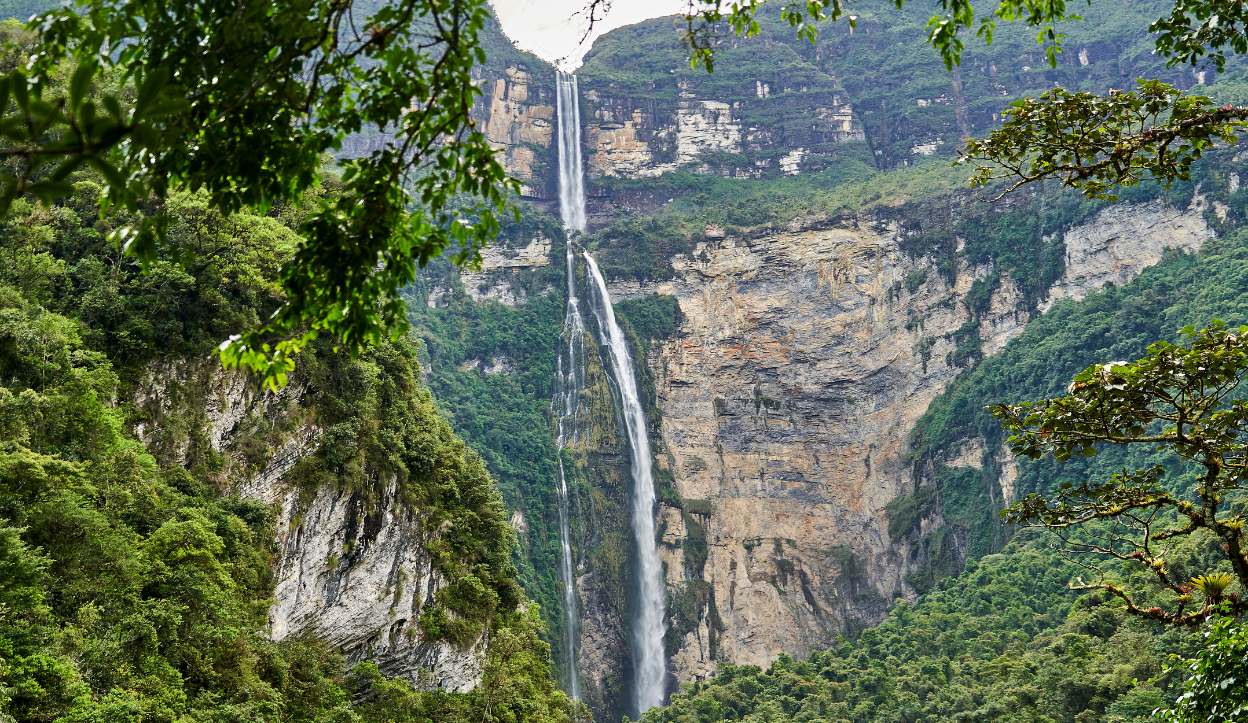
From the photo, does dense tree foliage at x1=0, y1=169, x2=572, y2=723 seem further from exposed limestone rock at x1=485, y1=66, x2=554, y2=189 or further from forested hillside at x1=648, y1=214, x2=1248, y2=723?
exposed limestone rock at x1=485, y1=66, x2=554, y2=189

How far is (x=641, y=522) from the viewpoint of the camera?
133 ft

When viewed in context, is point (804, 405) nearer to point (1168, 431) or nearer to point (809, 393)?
point (809, 393)

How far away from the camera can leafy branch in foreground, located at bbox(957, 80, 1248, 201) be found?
3891 mm

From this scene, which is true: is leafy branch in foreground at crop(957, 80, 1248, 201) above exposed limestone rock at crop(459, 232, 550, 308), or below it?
below

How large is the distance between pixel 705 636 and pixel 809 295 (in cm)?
1800

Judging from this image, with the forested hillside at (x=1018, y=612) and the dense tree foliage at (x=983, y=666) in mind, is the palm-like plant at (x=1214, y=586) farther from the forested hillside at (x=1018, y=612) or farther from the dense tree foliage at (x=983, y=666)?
the dense tree foliage at (x=983, y=666)

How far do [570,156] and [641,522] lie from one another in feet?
85.0

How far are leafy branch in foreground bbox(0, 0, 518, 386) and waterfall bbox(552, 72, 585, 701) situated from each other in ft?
112

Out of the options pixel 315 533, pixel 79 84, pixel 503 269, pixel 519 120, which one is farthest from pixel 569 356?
pixel 79 84

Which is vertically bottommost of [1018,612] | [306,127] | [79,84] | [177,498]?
[79,84]

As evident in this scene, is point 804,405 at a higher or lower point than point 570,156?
lower

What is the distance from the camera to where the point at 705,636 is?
38625 millimetres

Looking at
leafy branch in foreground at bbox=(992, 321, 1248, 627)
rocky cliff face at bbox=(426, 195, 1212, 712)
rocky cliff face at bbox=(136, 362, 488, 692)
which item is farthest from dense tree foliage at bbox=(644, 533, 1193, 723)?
leafy branch in foreground at bbox=(992, 321, 1248, 627)

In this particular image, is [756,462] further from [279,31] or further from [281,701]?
[279,31]
